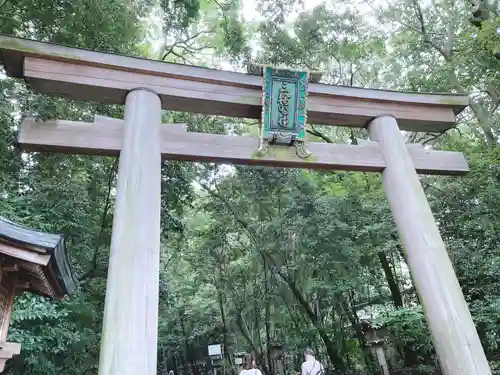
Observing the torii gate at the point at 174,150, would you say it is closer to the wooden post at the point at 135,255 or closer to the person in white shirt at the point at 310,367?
the wooden post at the point at 135,255

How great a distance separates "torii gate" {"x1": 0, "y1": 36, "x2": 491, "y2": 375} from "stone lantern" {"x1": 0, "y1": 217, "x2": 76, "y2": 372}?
0.79m

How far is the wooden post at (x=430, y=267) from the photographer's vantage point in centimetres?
330

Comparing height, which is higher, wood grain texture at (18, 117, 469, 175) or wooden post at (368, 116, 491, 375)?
wood grain texture at (18, 117, 469, 175)

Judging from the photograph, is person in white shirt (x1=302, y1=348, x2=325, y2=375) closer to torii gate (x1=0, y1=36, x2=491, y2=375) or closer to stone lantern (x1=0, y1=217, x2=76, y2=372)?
torii gate (x1=0, y1=36, x2=491, y2=375)

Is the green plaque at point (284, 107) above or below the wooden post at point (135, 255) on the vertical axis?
above

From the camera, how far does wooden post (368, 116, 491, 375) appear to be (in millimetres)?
3301

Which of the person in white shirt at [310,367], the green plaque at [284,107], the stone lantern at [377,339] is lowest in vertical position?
the person in white shirt at [310,367]

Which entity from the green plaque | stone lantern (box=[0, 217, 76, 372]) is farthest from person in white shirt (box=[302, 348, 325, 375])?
stone lantern (box=[0, 217, 76, 372])

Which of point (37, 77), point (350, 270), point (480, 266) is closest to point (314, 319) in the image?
point (350, 270)

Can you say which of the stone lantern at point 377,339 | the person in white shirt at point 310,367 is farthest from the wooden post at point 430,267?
the stone lantern at point 377,339

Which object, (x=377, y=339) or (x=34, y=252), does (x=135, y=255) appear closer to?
(x=34, y=252)

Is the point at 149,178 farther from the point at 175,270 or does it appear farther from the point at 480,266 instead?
the point at 175,270

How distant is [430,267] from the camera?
3625 millimetres

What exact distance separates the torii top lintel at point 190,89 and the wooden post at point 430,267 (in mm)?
369
